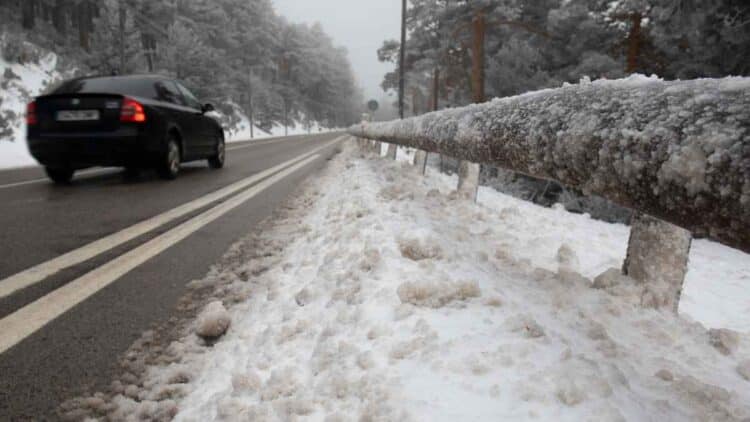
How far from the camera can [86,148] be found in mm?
5199

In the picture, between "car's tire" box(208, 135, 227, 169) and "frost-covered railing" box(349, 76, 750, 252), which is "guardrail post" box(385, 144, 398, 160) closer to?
"car's tire" box(208, 135, 227, 169)

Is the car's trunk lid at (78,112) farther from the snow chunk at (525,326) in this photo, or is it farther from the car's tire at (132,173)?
the snow chunk at (525,326)

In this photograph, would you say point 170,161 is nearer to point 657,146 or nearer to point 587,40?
point 657,146

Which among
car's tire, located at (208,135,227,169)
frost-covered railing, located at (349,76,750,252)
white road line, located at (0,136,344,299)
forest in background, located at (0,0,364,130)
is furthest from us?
forest in background, located at (0,0,364,130)

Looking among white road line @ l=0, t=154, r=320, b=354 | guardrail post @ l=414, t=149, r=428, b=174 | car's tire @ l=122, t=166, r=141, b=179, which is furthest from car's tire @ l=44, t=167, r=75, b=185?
guardrail post @ l=414, t=149, r=428, b=174

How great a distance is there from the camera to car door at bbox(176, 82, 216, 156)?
6949 millimetres

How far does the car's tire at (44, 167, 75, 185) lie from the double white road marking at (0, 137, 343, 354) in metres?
2.67

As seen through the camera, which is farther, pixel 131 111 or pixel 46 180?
pixel 46 180

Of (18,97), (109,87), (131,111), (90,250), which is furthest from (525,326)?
(18,97)

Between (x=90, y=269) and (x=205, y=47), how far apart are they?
3489 cm

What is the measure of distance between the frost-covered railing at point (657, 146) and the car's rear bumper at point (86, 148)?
5176mm

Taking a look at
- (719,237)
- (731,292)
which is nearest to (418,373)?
(719,237)

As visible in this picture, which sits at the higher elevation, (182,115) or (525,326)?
(182,115)

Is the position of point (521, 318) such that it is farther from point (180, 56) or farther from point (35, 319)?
point (180, 56)
